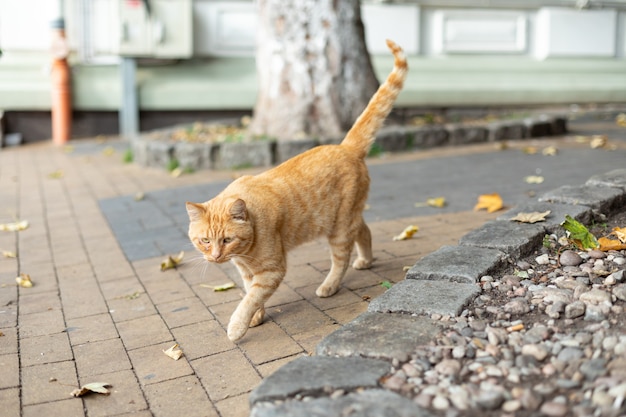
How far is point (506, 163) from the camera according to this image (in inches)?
313

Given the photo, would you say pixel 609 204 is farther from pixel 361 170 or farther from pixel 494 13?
pixel 494 13

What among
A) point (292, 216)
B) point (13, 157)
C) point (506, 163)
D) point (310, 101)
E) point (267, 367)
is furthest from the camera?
point (13, 157)

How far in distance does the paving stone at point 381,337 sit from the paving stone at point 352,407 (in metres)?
0.34

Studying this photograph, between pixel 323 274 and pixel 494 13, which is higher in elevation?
pixel 494 13

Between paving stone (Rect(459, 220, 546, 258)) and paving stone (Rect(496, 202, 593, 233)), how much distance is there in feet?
0.31

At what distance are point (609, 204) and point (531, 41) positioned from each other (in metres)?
8.30

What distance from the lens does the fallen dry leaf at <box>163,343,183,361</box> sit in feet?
11.6

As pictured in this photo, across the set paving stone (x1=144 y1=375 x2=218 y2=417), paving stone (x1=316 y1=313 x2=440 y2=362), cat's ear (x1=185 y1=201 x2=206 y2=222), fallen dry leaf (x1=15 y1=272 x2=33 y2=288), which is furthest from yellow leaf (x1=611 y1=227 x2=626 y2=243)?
fallen dry leaf (x1=15 y1=272 x2=33 y2=288)

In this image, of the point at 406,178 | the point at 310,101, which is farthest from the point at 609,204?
the point at 310,101

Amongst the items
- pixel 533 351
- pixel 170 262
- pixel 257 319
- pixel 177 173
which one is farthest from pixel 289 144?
pixel 533 351

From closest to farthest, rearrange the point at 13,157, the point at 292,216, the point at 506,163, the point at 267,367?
the point at 267,367
the point at 292,216
the point at 506,163
the point at 13,157

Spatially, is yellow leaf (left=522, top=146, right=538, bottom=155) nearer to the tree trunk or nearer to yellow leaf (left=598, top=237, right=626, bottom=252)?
the tree trunk

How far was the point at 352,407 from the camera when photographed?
7.97 feet

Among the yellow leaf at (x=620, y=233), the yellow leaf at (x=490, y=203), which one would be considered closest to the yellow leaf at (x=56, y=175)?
the yellow leaf at (x=490, y=203)
